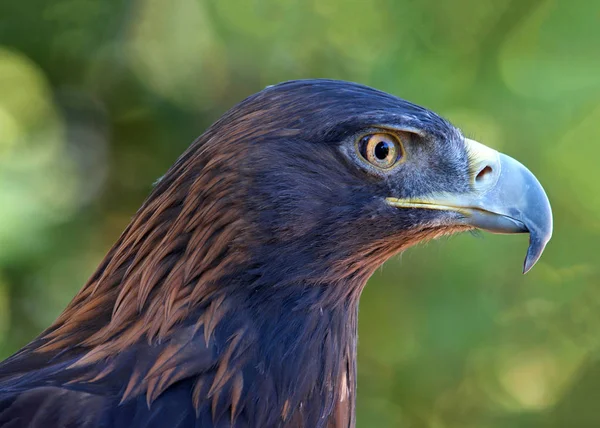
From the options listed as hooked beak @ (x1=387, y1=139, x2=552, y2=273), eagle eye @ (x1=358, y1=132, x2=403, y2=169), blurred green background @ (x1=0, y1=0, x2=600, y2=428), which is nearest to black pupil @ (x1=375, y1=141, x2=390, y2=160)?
eagle eye @ (x1=358, y1=132, x2=403, y2=169)

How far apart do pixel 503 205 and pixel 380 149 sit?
0.36 meters

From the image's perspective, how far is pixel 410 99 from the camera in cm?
426

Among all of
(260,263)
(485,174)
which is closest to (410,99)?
(485,174)

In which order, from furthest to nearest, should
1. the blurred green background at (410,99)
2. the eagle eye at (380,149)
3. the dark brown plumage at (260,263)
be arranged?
the blurred green background at (410,99) → the eagle eye at (380,149) → the dark brown plumage at (260,263)

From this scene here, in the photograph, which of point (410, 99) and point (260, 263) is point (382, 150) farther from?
point (410, 99)

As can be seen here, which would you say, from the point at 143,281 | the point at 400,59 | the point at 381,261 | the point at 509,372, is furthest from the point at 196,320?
the point at 509,372

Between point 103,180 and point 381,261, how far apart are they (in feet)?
8.35

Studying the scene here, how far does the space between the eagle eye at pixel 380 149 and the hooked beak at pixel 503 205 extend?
10cm

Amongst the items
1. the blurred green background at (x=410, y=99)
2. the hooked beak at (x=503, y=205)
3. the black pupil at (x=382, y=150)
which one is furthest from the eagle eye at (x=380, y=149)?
the blurred green background at (x=410, y=99)

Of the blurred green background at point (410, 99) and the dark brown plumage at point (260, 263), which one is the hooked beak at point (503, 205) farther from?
the blurred green background at point (410, 99)

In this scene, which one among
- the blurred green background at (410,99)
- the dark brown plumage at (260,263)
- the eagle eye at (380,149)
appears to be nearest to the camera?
the dark brown plumage at (260,263)

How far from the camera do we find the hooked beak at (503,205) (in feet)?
8.05

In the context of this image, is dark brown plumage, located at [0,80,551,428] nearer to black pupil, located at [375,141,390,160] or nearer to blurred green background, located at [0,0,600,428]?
black pupil, located at [375,141,390,160]

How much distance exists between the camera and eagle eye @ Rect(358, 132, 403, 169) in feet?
7.96
